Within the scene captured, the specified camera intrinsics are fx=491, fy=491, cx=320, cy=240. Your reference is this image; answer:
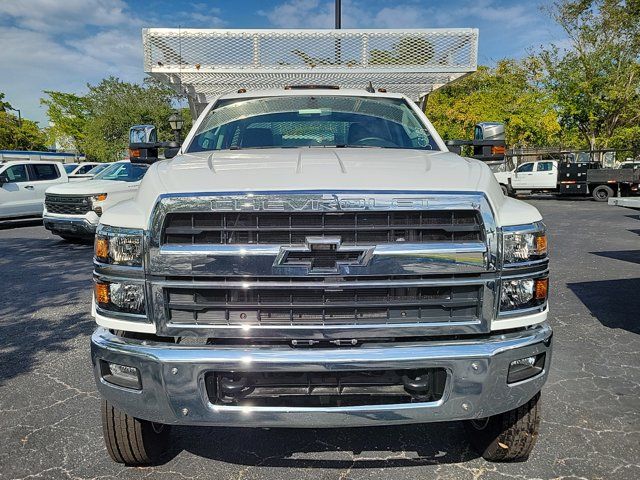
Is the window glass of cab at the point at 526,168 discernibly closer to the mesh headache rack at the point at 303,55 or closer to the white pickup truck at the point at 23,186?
the white pickup truck at the point at 23,186

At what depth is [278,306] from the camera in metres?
2.15

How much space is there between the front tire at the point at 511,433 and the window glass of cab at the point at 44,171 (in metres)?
14.4

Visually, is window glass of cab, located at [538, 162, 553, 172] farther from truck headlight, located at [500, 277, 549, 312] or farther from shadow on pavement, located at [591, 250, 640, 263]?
truck headlight, located at [500, 277, 549, 312]

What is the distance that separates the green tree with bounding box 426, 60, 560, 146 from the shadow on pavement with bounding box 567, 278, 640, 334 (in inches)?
798

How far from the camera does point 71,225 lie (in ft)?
31.8

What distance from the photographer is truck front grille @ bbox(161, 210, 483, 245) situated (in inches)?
83.9

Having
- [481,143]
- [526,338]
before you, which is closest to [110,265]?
[526,338]

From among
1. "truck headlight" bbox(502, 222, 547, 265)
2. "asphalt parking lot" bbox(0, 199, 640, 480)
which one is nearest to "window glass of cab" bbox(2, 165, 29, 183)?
"asphalt parking lot" bbox(0, 199, 640, 480)

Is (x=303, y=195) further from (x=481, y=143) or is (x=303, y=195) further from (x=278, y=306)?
(x=481, y=143)

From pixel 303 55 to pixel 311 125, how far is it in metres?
1.19

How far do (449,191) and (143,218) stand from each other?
4.49ft

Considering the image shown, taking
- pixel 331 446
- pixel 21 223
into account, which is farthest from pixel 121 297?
pixel 21 223

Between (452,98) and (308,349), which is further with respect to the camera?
(452,98)

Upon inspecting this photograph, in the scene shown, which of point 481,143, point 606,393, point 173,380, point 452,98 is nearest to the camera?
point 173,380
